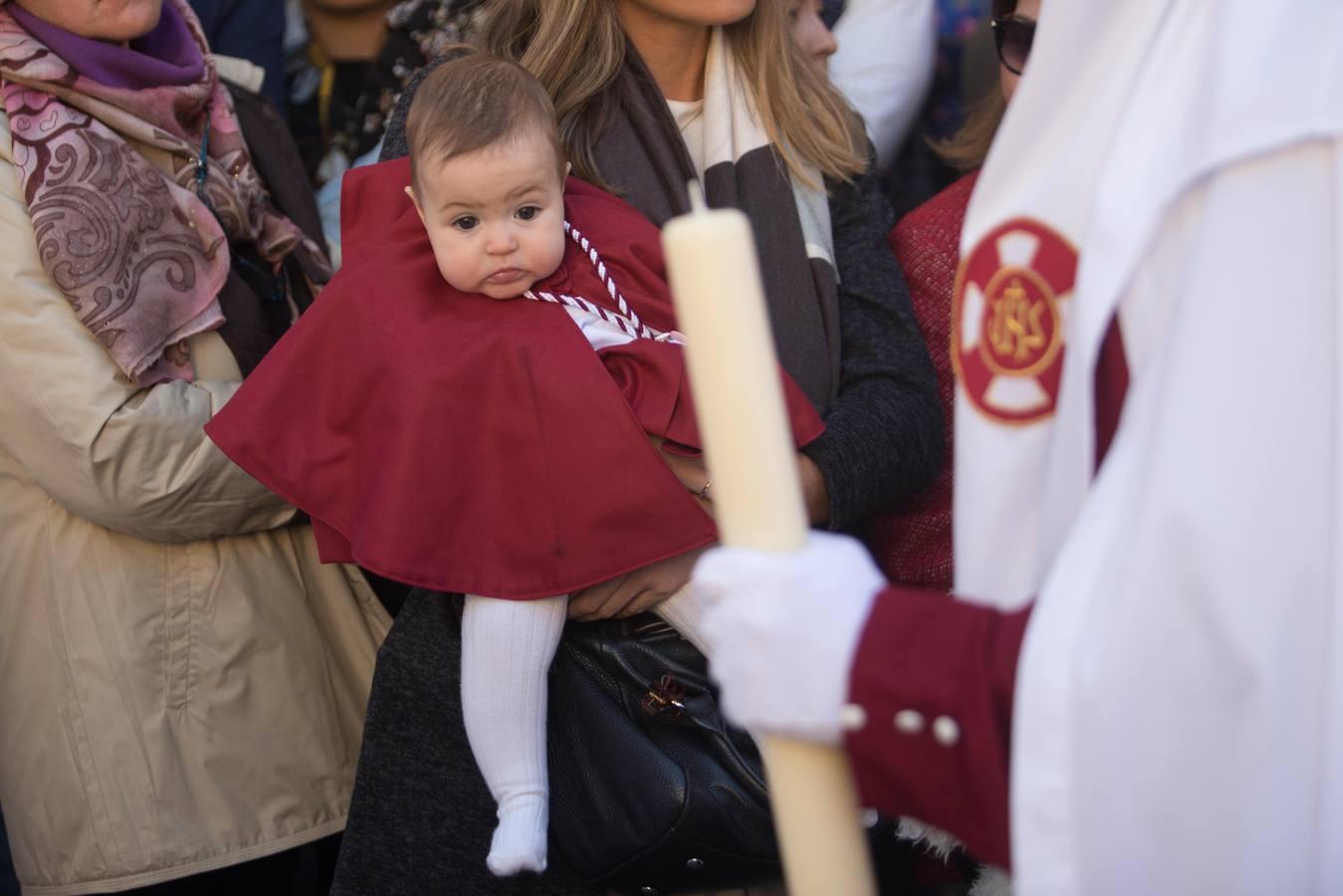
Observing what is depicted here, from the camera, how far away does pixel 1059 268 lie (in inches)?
50.2

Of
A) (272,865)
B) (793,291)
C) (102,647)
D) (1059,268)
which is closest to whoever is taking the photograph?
(1059,268)

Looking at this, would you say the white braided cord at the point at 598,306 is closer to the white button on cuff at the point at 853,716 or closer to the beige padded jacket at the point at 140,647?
the beige padded jacket at the point at 140,647

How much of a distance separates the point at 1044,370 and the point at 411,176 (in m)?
1.20

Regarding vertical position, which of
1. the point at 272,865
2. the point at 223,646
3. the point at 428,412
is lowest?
the point at 272,865

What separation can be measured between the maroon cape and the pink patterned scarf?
404mm

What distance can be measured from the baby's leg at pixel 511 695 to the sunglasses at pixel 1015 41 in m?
1.16

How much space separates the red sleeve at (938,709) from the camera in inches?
43.6

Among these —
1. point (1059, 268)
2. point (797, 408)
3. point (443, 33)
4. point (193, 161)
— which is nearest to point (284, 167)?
point (193, 161)

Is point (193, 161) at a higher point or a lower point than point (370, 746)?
higher

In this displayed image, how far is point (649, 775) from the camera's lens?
6.60 feet

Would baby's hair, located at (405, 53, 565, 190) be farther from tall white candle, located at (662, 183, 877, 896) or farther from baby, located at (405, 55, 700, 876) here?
tall white candle, located at (662, 183, 877, 896)

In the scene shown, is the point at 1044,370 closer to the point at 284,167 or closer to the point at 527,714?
the point at 527,714

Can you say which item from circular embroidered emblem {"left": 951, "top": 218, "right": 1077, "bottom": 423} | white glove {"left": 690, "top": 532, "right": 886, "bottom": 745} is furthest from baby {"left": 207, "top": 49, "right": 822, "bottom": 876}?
white glove {"left": 690, "top": 532, "right": 886, "bottom": 745}

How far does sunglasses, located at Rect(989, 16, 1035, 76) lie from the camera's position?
2330 millimetres
